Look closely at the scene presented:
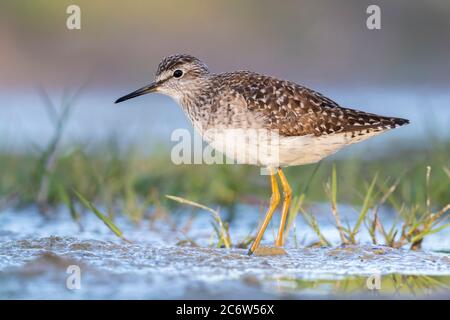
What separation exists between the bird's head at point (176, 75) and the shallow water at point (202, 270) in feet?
4.24

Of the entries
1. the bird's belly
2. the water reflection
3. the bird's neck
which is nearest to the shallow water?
the water reflection

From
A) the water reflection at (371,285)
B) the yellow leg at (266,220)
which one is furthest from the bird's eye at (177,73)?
the water reflection at (371,285)

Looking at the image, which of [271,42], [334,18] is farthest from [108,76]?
[334,18]

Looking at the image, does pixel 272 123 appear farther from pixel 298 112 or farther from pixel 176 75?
pixel 176 75

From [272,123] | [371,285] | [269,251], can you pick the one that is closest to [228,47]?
[272,123]

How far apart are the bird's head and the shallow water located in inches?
50.9

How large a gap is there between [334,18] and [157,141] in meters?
5.85

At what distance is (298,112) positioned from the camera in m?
7.12

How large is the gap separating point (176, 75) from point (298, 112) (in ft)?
4.20

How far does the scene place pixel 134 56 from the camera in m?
14.9

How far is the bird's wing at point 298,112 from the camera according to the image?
705 centimetres

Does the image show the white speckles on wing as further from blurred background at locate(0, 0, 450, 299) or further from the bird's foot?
the bird's foot

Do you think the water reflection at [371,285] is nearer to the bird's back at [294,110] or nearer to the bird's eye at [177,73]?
the bird's back at [294,110]

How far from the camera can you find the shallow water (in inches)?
212
